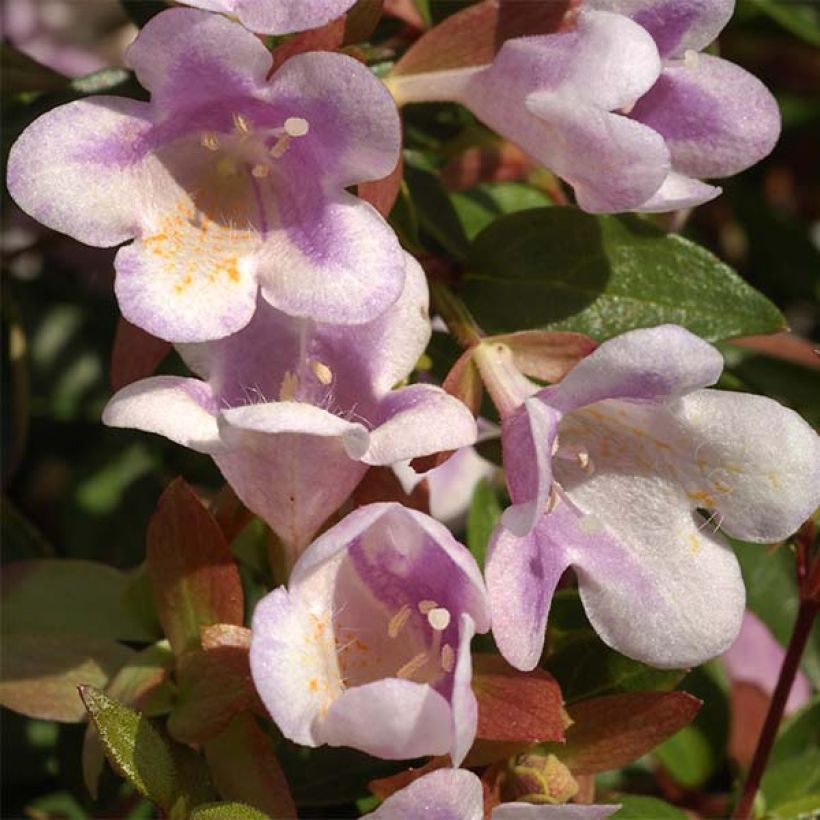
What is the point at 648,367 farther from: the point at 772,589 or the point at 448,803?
the point at 772,589

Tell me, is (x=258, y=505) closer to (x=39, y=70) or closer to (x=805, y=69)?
(x=39, y=70)

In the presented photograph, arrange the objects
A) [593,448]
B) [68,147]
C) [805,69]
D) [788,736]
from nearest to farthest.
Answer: [68,147]
[593,448]
[788,736]
[805,69]

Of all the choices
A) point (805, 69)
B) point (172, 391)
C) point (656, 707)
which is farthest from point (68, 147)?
point (805, 69)

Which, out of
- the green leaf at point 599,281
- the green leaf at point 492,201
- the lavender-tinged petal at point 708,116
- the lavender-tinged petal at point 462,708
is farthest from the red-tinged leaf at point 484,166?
the lavender-tinged petal at point 462,708

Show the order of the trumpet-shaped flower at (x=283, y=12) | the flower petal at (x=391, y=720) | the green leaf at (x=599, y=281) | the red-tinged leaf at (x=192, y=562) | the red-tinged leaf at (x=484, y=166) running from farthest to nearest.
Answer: the red-tinged leaf at (x=484, y=166)
the green leaf at (x=599, y=281)
the red-tinged leaf at (x=192, y=562)
the trumpet-shaped flower at (x=283, y=12)
the flower petal at (x=391, y=720)

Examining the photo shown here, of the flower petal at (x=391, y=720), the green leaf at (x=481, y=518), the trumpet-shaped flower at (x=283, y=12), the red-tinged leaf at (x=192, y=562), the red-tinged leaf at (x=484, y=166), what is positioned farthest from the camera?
the red-tinged leaf at (x=484, y=166)

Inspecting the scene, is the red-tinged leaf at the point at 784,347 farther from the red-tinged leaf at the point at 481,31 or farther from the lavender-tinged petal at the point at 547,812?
the lavender-tinged petal at the point at 547,812

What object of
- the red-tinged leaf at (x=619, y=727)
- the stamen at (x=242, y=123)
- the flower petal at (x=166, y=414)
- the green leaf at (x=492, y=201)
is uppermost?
the stamen at (x=242, y=123)
